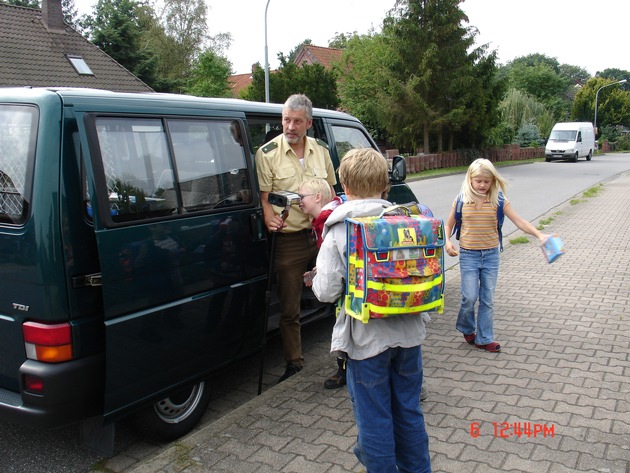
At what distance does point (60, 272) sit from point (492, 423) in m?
2.50

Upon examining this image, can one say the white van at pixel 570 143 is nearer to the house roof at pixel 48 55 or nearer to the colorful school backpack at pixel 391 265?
the house roof at pixel 48 55

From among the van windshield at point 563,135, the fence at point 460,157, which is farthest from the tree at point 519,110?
the van windshield at point 563,135

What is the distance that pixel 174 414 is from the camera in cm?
347

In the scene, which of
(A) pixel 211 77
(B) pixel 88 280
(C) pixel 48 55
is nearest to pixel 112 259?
(B) pixel 88 280

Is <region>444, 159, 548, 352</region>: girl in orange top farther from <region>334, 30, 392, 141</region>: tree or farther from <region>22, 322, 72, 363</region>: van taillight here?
<region>334, 30, 392, 141</region>: tree

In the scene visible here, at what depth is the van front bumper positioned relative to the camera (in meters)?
2.73

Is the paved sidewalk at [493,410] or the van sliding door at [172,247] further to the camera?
the paved sidewalk at [493,410]

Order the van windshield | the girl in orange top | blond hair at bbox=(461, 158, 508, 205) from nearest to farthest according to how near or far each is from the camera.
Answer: blond hair at bbox=(461, 158, 508, 205), the girl in orange top, the van windshield

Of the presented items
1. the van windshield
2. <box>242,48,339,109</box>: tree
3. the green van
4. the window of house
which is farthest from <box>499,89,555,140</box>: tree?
the green van

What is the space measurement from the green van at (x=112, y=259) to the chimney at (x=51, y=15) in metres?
26.6

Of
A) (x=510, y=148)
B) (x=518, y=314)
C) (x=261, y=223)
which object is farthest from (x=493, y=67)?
(x=261, y=223)

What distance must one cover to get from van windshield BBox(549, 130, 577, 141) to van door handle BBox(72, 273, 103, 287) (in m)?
43.3

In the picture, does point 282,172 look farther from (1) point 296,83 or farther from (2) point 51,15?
(1) point 296,83

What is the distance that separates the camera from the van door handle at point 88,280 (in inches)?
109
